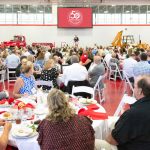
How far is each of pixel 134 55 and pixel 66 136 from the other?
565cm

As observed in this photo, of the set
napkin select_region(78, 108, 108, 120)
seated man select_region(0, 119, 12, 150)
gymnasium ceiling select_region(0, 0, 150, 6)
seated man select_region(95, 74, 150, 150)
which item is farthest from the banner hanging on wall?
seated man select_region(95, 74, 150, 150)

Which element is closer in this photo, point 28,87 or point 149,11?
point 28,87

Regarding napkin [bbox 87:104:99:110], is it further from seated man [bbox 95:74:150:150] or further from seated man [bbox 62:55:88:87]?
seated man [bbox 62:55:88:87]

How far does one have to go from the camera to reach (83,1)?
1830 centimetres

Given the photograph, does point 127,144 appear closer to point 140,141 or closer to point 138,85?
point 140,141

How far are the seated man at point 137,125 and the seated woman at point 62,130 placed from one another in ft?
0.91

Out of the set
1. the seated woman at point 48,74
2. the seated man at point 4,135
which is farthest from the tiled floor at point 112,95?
the seated man at point 4,135

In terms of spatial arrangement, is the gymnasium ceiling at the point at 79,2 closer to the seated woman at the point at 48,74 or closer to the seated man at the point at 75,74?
the seated woman at the point at 48,74

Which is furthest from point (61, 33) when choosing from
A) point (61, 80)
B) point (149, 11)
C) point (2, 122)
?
point (2, 122)

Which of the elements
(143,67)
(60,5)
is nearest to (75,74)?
(143,67)

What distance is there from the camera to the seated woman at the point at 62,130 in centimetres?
171

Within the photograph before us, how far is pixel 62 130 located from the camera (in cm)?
172

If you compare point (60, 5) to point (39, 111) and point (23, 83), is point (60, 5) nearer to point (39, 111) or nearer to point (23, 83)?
point (23, 83)

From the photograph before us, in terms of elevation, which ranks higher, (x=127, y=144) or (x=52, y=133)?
(x=52, y=133)
